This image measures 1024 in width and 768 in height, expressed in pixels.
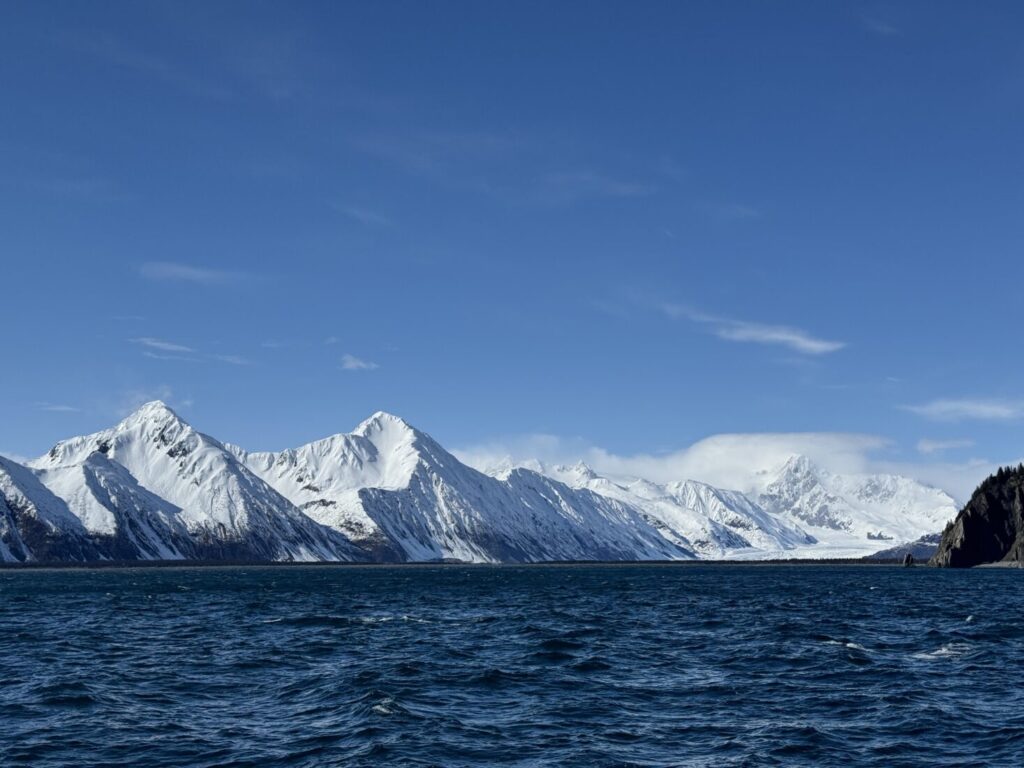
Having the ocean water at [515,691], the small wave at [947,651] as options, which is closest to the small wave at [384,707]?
the ocean water at [515,691]

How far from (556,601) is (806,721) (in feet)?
313

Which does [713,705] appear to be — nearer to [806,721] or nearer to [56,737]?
[806,721]

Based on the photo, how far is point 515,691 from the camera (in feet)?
188

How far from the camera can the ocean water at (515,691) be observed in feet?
141

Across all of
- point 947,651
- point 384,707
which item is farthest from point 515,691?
point 947,651

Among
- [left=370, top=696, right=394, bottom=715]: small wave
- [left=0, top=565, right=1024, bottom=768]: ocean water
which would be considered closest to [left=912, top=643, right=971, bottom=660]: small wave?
[left=0, top=565, right=1024, bottom=768]: ocean water

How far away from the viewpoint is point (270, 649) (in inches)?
2977

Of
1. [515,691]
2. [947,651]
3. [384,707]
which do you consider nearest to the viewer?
[384,707]

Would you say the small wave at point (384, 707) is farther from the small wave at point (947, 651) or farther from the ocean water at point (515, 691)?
the small wave at point (947, 651)

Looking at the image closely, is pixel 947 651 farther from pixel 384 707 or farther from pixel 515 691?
pixel 384 707

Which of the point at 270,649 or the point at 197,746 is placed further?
the point at 270,649

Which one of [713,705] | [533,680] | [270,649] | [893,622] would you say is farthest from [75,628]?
[893,622]

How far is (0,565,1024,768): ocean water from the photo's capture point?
141 feet

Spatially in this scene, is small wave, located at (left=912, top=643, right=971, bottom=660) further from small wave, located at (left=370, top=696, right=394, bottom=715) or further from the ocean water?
small wave, located at (left=370, top=696, right=394, bottom=715)
